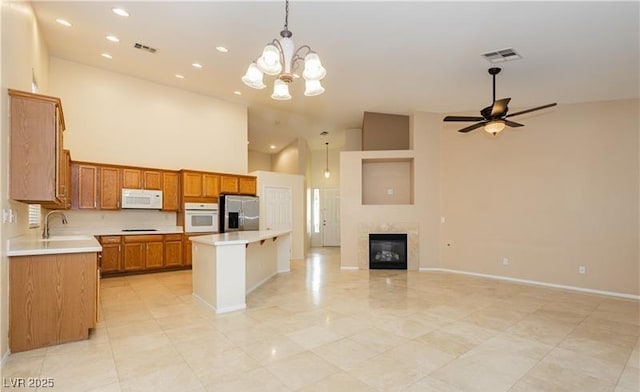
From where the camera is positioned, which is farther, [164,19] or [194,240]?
[194,240]

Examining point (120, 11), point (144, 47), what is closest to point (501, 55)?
point (120, 11)

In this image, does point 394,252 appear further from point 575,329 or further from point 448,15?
point 448,15

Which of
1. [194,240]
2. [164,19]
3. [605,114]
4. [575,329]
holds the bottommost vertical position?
[575,329]

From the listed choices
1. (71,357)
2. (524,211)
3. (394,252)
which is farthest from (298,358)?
(524,211)

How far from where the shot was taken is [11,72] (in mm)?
2953

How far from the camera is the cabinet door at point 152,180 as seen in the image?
6266 millimetres

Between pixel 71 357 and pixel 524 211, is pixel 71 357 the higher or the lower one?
the lower one

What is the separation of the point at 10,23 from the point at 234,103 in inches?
186

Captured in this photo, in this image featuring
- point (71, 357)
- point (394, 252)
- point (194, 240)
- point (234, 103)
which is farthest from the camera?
point (234, 103)

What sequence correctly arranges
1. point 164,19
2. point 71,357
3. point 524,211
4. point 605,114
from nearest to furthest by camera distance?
1. point 71,357
2. point 164,19
3. point 605,114
4. point 524,211

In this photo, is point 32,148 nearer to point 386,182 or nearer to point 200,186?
point 200,186

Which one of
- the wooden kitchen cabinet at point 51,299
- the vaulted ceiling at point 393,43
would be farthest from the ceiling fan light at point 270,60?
the wooden kitchen cabinet at point 51,299

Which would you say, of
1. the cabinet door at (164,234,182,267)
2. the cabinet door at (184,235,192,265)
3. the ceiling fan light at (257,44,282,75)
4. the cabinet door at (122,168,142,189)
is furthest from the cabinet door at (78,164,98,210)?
the ceiling fan light at (257,44,282,75)

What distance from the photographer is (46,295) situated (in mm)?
2848
